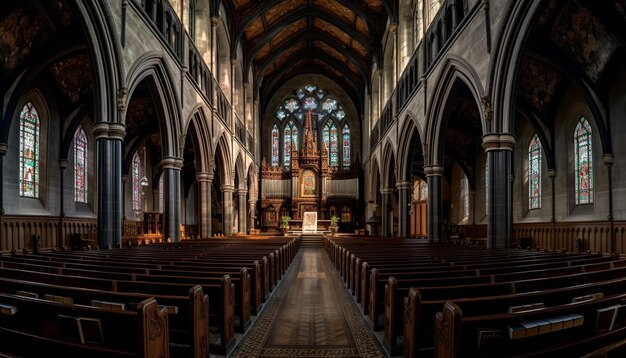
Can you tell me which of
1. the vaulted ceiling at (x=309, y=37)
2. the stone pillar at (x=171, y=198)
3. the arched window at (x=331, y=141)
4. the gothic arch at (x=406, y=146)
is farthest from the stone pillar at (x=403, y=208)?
the arched window at (x=331, y=141)

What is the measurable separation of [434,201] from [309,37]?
18.5 metres

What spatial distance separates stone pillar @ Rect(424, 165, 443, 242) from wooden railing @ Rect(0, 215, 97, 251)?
14481 millimetres

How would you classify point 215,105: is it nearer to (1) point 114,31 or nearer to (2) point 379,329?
(1) point 114,31

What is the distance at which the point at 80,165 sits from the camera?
56.8 feet

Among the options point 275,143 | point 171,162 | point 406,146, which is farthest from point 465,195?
point 171,162

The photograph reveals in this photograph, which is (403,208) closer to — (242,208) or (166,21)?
(242,208)

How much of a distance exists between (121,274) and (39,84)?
549 inches

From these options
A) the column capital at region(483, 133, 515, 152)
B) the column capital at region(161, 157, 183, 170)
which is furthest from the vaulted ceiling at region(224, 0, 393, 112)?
the column capital at region(483, 133, 515, 152)

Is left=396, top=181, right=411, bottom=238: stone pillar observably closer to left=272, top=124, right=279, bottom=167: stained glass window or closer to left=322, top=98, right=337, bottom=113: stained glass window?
left=322, top=98, right=337, bottom=113: stained glass window

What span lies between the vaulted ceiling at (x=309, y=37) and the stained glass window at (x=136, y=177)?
30.1 feet

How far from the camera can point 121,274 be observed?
4.29m

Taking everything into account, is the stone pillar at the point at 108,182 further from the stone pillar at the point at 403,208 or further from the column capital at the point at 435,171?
the stone pillar at the point at 403,208

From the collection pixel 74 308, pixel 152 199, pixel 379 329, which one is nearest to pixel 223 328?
pixel 74 308

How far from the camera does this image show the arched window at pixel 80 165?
55.6 ft
